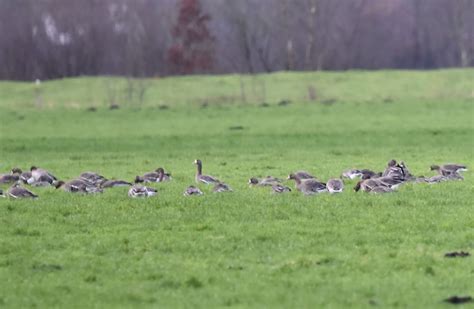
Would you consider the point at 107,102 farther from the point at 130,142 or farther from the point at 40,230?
the point at 40,230

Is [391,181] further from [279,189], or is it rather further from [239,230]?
[239,230]

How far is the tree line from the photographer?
270 feet

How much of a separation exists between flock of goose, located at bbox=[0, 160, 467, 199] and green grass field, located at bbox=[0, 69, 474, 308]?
10.0 inches

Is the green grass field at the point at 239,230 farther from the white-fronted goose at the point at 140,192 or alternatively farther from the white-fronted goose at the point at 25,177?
the white-fronted goose at the point at 25,177

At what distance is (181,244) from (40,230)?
8.21ft

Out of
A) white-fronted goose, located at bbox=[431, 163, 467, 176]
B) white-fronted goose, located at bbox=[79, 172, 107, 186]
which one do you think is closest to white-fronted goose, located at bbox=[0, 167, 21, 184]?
white-fronted goose, located at bbox=[79, 172, 107, 186]

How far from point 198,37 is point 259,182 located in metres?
63.1

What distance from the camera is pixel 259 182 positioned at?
70.7 feet

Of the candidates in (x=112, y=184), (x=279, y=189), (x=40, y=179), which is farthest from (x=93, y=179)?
(x=279, y=189)

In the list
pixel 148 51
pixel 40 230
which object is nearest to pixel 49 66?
pixel 148 51

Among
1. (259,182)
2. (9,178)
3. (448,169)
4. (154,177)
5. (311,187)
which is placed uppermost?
(311,187)

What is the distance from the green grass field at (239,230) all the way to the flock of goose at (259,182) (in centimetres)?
25

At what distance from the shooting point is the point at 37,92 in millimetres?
55719

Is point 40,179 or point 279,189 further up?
point 279,189
